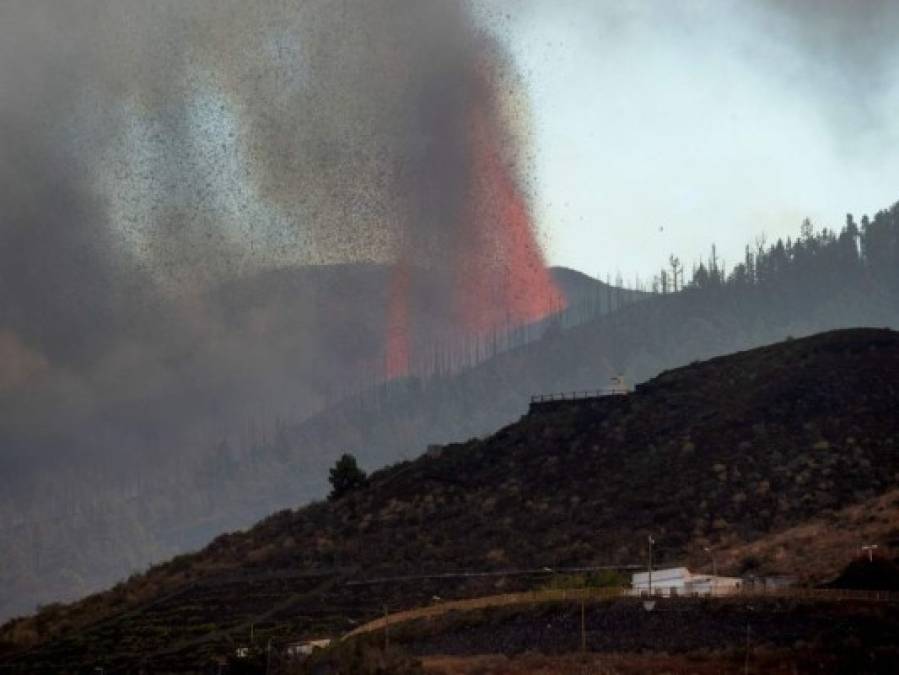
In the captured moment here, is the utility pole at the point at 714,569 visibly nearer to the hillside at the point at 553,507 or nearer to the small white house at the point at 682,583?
the small white house at the point at 682,583

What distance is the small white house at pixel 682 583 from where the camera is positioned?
93.4 m

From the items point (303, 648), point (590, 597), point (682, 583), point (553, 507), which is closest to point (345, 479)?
point (553, 507)

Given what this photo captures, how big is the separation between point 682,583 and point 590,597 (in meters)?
6.05

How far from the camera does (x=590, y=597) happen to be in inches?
3775

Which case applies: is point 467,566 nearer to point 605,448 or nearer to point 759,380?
point 605,448

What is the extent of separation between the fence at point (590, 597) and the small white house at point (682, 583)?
0.26 m

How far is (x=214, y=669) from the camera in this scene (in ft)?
324

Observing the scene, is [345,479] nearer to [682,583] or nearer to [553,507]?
[553,507]

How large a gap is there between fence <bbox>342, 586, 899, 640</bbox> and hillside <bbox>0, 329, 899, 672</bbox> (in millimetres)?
7711

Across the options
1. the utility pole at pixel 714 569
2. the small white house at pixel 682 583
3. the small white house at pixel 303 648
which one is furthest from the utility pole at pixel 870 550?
the small white house at pixel 303 648

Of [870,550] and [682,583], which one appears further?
[682,583]

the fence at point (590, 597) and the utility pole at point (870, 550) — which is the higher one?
the utility pole at point (870, 550)

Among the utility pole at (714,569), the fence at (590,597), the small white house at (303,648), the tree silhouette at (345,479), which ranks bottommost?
the small white house at (303,648)

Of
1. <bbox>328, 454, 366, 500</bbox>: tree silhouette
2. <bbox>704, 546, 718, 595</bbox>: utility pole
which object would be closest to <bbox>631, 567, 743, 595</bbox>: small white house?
<bbox>704, 546, 718, 595</bbox>: utility pole
